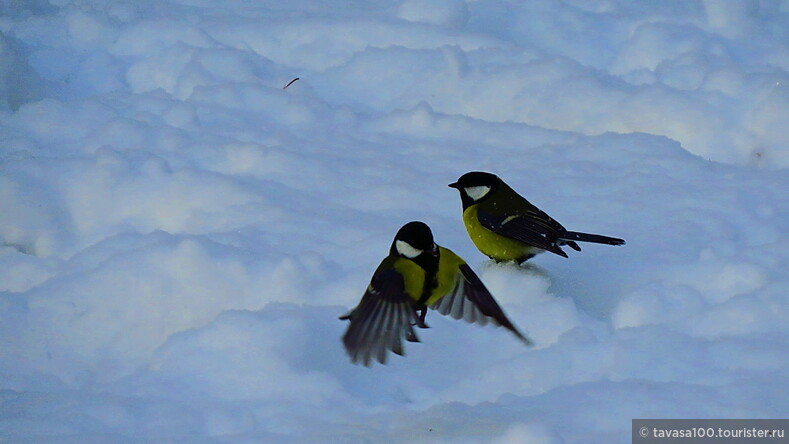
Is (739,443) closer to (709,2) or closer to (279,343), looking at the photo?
(279,343)

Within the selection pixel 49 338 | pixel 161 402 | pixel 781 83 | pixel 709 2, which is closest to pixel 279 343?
pixel 161 402

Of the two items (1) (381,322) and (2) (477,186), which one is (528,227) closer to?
(2) (477,186)

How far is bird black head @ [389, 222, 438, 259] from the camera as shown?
3078 mm

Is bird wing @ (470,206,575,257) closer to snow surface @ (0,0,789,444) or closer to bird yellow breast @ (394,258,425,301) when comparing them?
snow surface @ (0,0,789,444)

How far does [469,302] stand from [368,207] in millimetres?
1537

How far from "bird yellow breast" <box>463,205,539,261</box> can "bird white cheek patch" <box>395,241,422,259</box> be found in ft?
3.08

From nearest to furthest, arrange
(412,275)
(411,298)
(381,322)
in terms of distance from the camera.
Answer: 1. (381,322)
2. (411,298)
3. (412,275)

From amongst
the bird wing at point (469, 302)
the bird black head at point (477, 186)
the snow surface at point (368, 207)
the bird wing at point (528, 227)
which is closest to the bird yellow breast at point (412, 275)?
the bird wing at point (469, 302)

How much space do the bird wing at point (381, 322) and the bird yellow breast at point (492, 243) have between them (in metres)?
1.04

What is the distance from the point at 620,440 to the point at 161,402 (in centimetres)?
151

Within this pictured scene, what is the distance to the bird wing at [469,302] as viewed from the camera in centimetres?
307

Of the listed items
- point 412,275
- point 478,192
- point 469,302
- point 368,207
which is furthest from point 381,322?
point 368,207

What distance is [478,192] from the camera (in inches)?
163

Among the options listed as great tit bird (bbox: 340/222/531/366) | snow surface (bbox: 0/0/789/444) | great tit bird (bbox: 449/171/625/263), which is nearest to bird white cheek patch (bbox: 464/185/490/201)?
great tit bird (bbox: 449/171/625/263)
